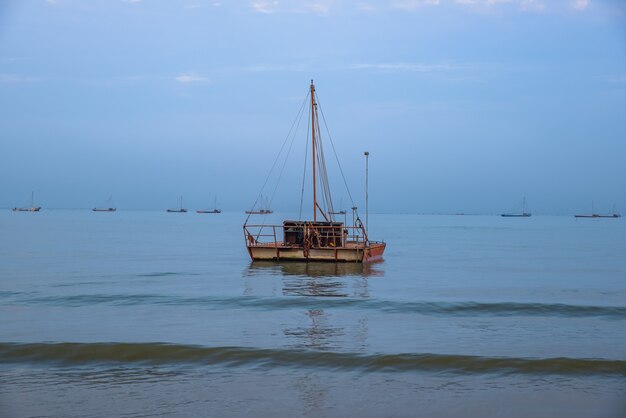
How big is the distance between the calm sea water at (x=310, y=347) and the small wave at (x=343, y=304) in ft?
0.32

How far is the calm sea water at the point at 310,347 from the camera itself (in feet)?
43.0

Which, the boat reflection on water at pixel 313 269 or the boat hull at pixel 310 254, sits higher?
the boat hull at pixel 310 254

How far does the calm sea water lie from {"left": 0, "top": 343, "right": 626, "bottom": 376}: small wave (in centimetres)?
6

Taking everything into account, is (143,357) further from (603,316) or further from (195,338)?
(603,316)

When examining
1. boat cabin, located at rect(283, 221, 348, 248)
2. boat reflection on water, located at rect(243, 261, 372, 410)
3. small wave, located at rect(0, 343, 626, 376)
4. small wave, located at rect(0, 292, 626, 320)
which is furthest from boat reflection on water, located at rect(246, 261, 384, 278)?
small wave, located at rect(0, 343, 626, 376)

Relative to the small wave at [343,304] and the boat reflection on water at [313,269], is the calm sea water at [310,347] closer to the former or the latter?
the small wave at [343,304]

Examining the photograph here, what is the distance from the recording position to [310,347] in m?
18.2

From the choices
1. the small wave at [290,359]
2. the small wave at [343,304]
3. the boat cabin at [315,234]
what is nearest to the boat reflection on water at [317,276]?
the boat cabin at [315,234]

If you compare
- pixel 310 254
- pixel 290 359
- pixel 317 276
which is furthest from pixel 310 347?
pixel 310 254

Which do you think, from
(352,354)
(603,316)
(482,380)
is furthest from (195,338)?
(603,316)

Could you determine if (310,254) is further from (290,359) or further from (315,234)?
(290,359)

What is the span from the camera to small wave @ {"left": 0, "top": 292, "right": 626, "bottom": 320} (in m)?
26.5

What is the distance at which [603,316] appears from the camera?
1013 inches

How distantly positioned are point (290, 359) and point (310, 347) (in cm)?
135
